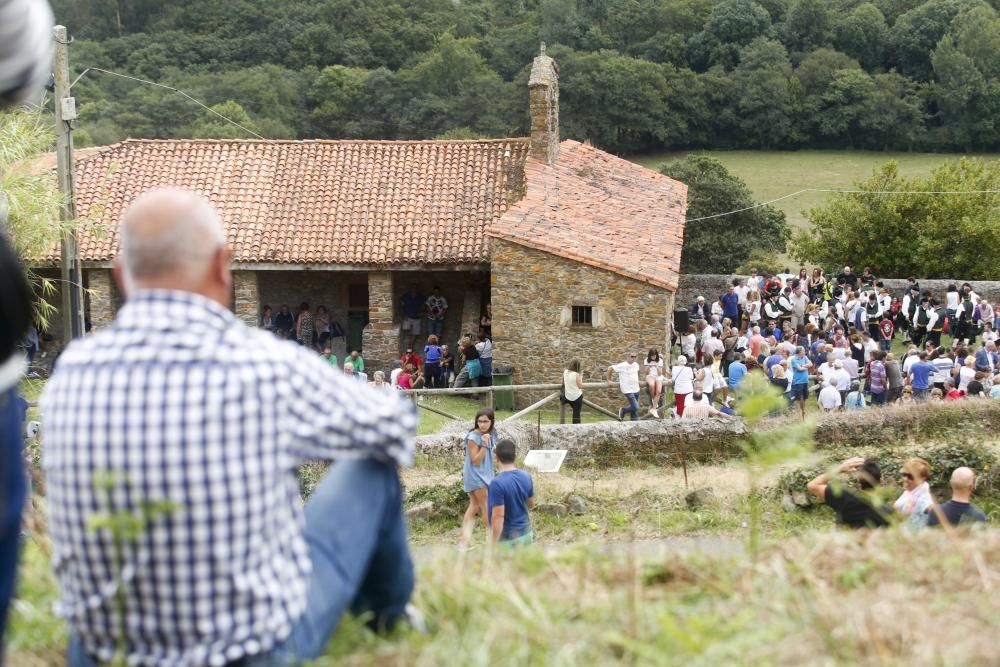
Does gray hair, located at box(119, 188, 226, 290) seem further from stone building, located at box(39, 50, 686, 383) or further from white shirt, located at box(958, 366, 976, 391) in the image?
stone building, located at box(39, 50, 686, 383)

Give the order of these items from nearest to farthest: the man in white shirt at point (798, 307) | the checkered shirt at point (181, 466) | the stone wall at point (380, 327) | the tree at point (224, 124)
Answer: the checkered shirt at point (181, 466) < the man in white shirt at point (798, 307) < the stone wall at point (380, 327) < the tree at point (224, 124)

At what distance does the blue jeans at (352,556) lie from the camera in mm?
3203

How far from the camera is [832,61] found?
Result: 233 feet

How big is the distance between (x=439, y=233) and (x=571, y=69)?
47484 mm

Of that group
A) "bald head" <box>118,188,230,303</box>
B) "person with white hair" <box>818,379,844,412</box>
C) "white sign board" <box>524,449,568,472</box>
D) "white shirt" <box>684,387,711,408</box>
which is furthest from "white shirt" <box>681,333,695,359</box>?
"bald head" <box>118,188,230,303</box>

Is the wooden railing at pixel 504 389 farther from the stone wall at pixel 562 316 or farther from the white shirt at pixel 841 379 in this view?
the white shirt at pixel 841 379

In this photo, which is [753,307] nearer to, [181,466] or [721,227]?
[721,227]

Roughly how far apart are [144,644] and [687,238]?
3984cm

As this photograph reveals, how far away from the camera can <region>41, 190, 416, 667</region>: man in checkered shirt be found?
9.41ft

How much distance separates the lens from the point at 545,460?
14305 millimetres

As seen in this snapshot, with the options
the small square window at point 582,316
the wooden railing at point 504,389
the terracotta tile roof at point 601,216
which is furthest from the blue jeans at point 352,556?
the small square window at point 582,316

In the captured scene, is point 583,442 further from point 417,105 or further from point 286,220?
point 417,105

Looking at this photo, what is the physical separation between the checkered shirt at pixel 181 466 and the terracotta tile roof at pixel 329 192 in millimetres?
21434

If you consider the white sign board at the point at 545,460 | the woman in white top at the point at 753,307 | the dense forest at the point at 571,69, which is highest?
the dense forest at the point at 571,69
